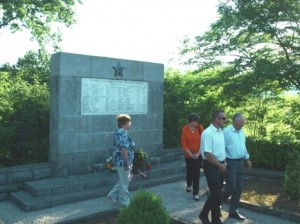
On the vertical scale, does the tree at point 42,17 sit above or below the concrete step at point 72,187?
above

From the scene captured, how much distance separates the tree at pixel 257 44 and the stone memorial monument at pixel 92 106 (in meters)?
2.37

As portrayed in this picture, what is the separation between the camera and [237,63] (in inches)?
386

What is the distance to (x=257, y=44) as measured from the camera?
1008 centimetres

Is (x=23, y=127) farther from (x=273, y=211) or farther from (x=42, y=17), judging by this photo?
(x=42, y=17)

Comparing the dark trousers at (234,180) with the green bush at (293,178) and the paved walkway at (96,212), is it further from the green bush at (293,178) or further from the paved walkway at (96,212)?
the green bush at (293,178)

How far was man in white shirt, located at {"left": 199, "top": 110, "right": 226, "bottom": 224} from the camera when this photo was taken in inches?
207

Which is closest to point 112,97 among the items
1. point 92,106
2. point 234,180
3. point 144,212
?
point 92,106

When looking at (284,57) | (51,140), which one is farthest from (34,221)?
(284,57)

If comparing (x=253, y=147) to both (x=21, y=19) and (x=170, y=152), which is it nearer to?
(x=170, y=152)

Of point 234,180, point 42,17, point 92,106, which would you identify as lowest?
point 234,180

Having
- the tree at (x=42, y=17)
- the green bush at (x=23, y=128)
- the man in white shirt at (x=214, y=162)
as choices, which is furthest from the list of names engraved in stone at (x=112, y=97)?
the tree at (x=42, y=17)

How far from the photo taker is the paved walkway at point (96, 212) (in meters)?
5.82

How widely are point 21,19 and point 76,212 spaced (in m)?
14.7

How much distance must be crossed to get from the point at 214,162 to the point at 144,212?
1543mm
